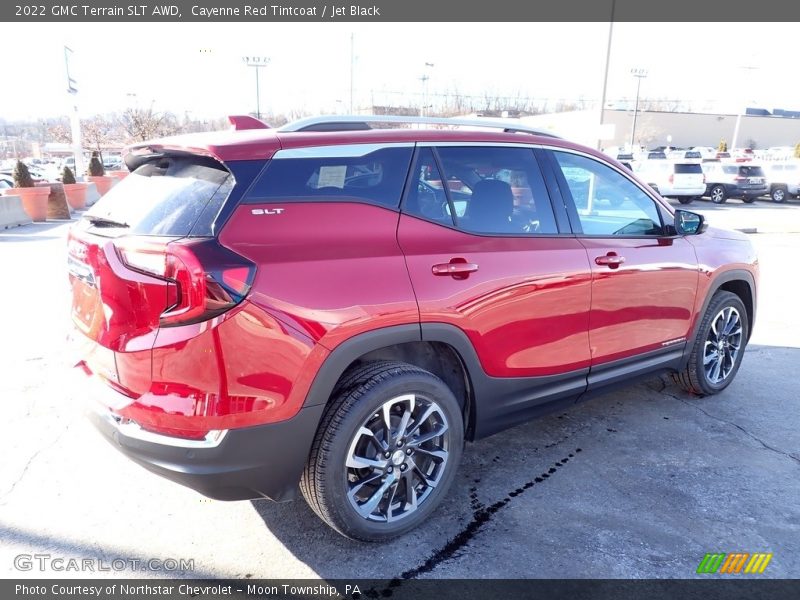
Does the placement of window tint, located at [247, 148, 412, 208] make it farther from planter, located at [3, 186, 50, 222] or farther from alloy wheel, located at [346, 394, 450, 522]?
planter, located at [3, 186, 50, 222]

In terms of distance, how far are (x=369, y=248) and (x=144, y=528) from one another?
1.83 m

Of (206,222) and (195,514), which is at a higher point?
(206,222)

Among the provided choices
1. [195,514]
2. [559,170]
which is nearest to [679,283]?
[559,170]

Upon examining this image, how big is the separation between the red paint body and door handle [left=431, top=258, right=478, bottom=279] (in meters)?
0.01

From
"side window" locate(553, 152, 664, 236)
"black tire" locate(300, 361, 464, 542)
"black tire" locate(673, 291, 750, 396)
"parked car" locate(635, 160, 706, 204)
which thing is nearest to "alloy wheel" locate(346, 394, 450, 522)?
"black tire" locate(300, 361, 464, 542)

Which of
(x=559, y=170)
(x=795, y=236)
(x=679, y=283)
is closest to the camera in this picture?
(x=559, y=170)

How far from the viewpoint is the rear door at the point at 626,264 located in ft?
11.7

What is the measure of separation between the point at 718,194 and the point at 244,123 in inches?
1049

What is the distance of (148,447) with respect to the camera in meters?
2.39

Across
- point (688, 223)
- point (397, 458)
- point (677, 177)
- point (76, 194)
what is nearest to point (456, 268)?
point (397, 458)

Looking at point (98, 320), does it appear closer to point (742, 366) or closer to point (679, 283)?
point (679, 283)

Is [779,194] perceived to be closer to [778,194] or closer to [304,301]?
[778,194]

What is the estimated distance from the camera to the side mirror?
4082mm

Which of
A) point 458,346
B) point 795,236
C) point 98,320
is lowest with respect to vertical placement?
point 795,236
